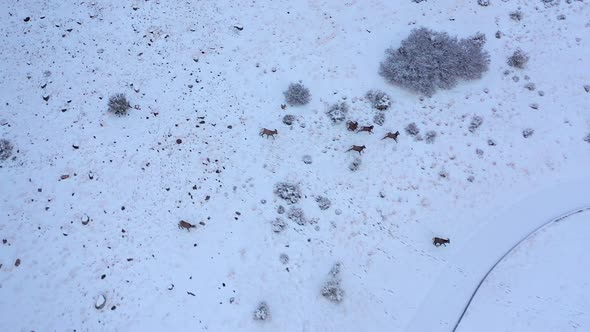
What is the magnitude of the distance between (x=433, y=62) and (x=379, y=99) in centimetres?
319

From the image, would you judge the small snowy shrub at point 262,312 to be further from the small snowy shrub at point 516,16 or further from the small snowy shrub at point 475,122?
the small snowy shrub at point 516,16

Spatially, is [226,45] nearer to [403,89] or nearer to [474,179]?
[403,89]

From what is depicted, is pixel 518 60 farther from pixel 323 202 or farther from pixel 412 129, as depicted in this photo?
pixel 323 202

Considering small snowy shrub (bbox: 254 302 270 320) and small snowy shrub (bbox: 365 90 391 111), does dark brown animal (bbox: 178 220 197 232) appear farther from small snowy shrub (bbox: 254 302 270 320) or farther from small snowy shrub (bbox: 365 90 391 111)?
small snowy shrub (bbox: 365 90 391 111)

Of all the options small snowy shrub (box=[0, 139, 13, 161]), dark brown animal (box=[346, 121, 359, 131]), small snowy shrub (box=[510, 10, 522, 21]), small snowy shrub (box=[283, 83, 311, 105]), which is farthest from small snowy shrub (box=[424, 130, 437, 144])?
small snowy shrub (box=[0, 139, 13, 161])

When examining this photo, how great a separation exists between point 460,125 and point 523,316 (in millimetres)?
7654

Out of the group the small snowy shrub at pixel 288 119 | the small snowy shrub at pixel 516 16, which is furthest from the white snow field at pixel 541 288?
the small snowy shrub at pixel 516 16

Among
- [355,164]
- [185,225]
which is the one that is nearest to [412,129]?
[355,164]

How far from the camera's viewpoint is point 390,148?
56.5 ft

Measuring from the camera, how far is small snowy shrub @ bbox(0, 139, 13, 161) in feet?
52.5

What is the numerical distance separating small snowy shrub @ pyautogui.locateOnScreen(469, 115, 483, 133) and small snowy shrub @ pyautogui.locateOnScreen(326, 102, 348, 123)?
5239 millimetres

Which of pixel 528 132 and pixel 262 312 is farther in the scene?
pixel 528 132

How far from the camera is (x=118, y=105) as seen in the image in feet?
56.2

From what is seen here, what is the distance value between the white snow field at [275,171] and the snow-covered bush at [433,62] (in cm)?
48
